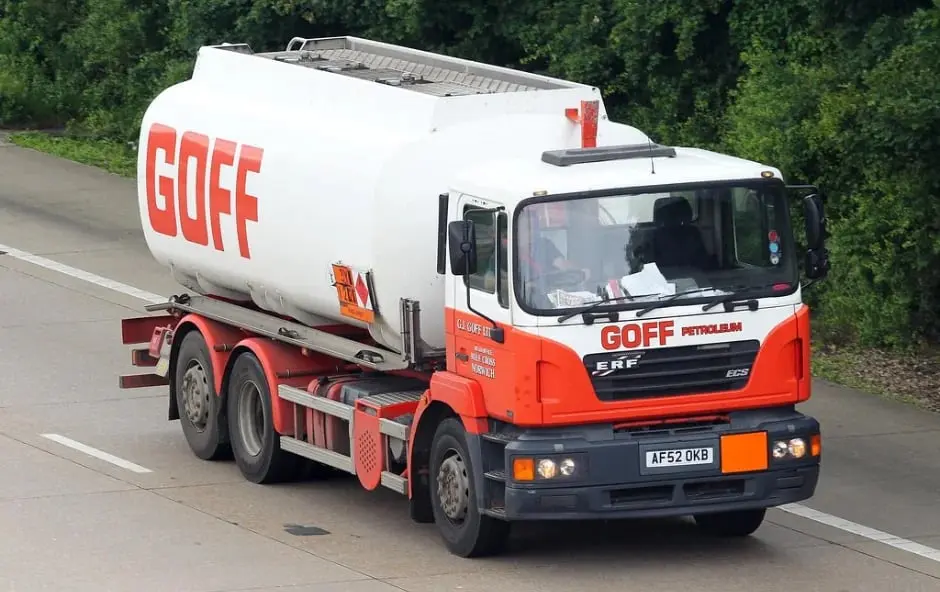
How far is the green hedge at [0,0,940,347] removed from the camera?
55.4ft

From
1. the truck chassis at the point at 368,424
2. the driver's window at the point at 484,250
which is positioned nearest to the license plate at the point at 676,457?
the truck chassis at the point at 368,424

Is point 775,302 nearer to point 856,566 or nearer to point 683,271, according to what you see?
point 683,271

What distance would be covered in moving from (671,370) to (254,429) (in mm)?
3997

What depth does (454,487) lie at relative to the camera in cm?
1155

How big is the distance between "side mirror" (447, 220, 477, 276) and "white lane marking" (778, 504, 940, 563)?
10.4ft

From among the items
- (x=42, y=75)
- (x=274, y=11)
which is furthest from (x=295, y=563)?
(x=42, y=75)

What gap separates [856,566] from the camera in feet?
37.9

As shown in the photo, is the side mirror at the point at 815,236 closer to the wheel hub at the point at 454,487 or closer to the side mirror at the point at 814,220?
the side mirror at the point at 814,220

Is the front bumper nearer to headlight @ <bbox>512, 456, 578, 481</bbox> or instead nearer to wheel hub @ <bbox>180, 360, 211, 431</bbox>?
headlight @ <bbox>512, 456, 578, 481</bbox>

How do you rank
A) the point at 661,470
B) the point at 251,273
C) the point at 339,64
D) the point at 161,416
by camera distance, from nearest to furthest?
the point at 661,470
the point at 251,273
the point at 339,64
the point at 161,416

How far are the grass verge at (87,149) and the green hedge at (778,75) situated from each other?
4.86 feet

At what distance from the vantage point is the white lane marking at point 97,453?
560 inches

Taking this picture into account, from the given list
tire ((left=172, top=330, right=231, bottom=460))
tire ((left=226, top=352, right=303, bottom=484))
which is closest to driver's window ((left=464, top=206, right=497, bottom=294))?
tire ((left=226, top=352, right=303, bottom=484))

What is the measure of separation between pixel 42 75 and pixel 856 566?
23.7 m
